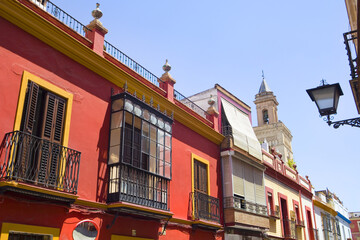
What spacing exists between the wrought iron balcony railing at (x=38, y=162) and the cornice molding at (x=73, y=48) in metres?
2.36

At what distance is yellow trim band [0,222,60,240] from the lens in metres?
6.76

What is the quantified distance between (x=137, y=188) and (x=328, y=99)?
17.3 feet

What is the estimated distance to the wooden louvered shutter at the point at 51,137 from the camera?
756 centimetres

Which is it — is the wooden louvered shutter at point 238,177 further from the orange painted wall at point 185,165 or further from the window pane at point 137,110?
the window pane at point 137,110

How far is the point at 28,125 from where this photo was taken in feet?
24.9

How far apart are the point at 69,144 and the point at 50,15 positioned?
296cm

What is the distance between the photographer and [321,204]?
997 inches

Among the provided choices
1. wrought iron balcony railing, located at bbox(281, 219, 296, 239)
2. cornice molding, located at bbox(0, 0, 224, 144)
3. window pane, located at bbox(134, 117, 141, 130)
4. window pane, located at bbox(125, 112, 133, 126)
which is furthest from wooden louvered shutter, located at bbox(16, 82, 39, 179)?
wrought iron balcony railing, located at bbox(281, 219, 296, 239)

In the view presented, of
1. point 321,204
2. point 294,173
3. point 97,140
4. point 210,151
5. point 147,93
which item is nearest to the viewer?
point 97,140

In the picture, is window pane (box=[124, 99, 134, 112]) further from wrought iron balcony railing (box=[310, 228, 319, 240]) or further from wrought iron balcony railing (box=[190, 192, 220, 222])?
wrought iron balcony railing (box=[310, 228, 319, 240])

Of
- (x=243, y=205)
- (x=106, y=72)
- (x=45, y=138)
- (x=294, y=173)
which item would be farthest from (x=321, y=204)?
(x=45, y=138)

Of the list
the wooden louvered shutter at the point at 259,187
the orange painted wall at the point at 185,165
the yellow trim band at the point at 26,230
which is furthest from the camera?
the wooden louvered shutter at the point at 259,187

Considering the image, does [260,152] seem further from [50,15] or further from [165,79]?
[50,15]

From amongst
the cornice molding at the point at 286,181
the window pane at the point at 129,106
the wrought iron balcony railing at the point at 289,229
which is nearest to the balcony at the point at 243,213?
the cornice molding at the point at 286,181
